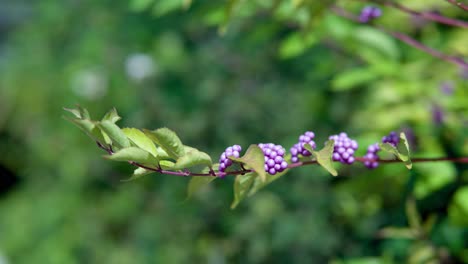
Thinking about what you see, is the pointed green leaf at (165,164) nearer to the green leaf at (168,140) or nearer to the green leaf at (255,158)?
the green leaf at (168,140)

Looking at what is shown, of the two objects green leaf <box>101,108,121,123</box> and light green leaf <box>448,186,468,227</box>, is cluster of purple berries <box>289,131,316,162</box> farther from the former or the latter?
light green leaf <box>448,186,468,227</box>

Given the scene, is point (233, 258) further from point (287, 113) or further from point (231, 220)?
point (287, 113)

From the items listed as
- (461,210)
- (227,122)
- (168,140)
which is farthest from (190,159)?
(227,122)

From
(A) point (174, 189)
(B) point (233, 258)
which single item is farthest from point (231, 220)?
(A) point (174, 189)

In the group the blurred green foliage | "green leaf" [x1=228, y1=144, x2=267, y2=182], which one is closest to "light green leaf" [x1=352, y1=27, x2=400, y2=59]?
the blurred green foliage

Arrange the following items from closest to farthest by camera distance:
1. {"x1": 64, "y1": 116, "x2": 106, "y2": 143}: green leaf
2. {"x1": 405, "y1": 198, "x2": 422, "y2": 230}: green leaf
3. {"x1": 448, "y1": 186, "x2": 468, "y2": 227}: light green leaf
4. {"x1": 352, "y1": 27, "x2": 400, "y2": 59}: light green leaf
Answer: {"x1": 64, "y1": 116, "x2": 106, "y2": 143}: green leaf, {"x1": 448, "y1": 186, "x2": 468, "y2": 227}: light green leaf, {"x1": 405, "y1": 198, "x2": 422, "y2": 230}: green leaf, {"x1": 352, "y1": 27, "x2": 400, "y2": 59}: light green leaf

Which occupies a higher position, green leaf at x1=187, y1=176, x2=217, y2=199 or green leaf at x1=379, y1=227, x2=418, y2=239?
green leaf at x1=187, y1=176, x2=217, y2=199

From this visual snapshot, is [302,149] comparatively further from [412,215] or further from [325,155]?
[412,215]
